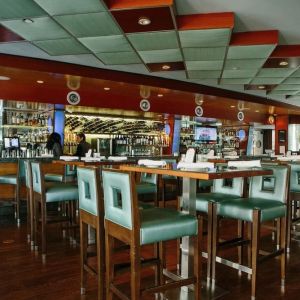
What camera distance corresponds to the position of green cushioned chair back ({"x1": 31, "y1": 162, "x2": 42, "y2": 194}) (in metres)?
3.48

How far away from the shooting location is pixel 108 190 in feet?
7.07

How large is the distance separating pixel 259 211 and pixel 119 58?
4.24m

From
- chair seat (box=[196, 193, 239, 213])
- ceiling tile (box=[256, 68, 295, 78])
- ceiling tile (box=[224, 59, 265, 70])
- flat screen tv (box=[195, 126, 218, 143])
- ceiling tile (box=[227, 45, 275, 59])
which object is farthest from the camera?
flat screen tv (box=[195, 126, 218, 143])

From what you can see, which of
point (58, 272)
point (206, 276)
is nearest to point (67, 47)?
point (58, 272)

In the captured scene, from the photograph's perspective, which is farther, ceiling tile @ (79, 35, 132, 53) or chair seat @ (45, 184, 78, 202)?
ceiling tile @ (79, 35, 132, 53)

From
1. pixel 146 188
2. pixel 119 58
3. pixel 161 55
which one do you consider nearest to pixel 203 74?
pixel 161 55

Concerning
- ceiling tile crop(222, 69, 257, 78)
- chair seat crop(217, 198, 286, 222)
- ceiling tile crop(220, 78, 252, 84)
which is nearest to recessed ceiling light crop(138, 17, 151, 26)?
chair seat crop(217, 198, 286, 222)

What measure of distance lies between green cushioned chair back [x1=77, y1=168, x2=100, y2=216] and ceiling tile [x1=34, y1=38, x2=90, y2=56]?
3.03 m

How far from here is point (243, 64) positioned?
6.26m

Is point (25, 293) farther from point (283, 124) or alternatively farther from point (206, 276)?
point (283, 124)

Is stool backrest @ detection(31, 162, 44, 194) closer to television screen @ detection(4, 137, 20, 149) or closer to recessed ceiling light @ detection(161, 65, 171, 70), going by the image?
television screen @ detection(4, 137, 20, 149)

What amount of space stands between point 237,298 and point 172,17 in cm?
314

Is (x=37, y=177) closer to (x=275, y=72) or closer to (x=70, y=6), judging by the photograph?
(x=70, y=6)

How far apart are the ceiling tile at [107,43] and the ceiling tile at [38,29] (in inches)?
15.5
